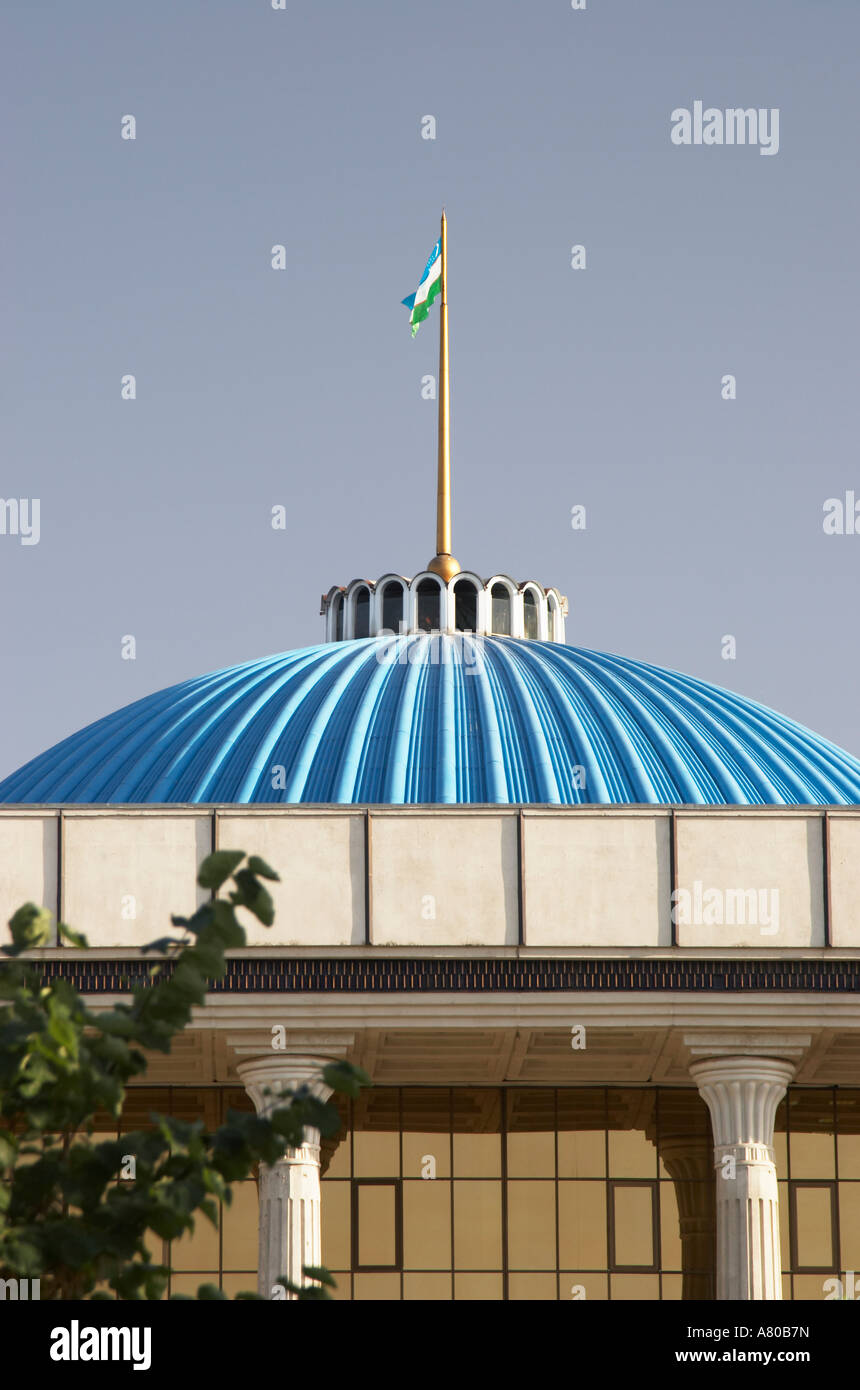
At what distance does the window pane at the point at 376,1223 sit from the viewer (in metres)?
30.2

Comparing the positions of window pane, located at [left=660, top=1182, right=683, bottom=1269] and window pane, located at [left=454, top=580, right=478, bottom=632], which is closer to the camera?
window pane, located at [left=660, top=1182, right=683, bottom=1269]

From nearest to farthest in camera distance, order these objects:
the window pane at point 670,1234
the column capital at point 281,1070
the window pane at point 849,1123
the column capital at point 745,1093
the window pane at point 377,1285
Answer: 1. the column capital at point 281,1070
2. the column capital at point 745,1093
3. the window pane at point 377,1285
4. the window pane at point 670,1234
5. the window pane at point 849,1123

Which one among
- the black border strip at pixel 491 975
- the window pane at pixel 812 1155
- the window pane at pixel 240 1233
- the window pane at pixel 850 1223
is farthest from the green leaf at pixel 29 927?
the window pane at pixel 850 1223

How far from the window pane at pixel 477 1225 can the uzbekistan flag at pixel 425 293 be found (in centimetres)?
2172

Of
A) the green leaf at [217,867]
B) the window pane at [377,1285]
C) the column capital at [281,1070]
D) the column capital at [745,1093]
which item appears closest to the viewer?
the green leaf at [217,867]

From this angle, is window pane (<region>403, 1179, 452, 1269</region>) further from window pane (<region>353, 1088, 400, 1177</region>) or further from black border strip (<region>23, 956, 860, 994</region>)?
black border strip (<region>23, 956, 860, 994</region>)

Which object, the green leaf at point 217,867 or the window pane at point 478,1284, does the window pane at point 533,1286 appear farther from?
the green leaf at point 217,867

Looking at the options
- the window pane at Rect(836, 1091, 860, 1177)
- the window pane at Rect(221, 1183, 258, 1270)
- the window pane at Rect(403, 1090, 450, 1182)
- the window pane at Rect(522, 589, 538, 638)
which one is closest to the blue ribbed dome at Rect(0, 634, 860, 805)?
the window pane at Rect(522, 589, 538, 638)

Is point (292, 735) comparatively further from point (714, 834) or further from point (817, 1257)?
point (817, 1257)

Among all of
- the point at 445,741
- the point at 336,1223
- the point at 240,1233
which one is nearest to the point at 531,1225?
the point at 336,1223

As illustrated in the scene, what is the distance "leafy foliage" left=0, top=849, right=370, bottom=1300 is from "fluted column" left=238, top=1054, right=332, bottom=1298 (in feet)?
46.5

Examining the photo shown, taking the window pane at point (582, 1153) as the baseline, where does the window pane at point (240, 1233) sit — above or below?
below

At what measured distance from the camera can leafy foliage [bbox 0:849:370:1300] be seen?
1196cm

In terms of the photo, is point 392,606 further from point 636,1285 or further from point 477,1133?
point 636,1285
